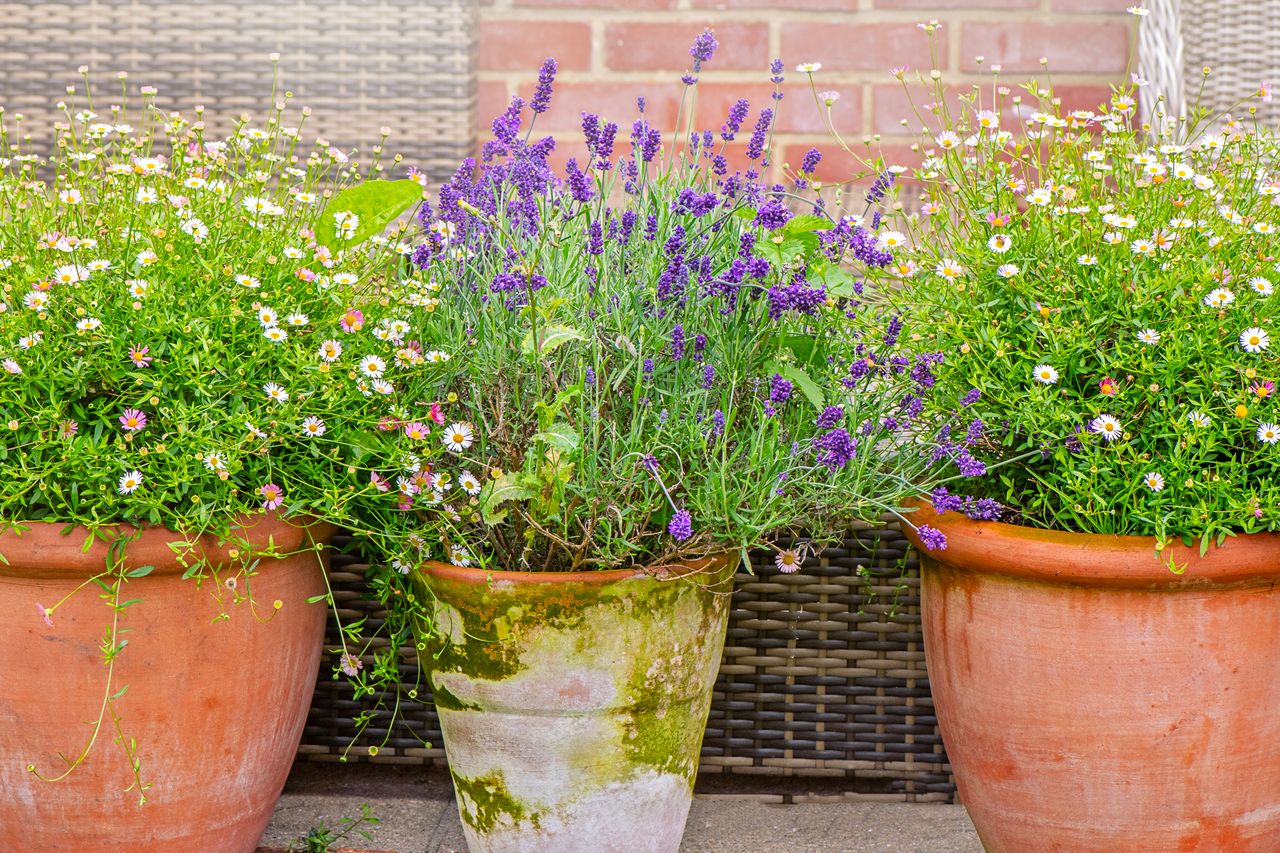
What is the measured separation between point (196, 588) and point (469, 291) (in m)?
0.53

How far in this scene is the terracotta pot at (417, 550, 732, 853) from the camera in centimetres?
161

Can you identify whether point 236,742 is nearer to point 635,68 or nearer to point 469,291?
point 469,291

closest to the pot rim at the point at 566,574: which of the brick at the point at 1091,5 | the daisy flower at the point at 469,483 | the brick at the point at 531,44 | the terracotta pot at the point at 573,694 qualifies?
the terracotta pot at the point at 573,694

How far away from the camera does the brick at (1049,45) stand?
2.57m

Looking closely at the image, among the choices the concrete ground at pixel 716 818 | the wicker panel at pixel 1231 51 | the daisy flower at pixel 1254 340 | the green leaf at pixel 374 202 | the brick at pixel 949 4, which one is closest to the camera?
the daisy flower at pixel 1254 340

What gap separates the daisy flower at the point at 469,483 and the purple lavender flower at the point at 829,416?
17.0 inches

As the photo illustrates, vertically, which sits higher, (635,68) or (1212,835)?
(635,68)

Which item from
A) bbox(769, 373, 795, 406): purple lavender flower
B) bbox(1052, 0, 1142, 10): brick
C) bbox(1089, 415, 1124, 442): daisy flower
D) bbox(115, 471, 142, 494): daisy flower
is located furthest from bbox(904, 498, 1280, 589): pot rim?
bbox(1052, 0, 1142, 10): brick

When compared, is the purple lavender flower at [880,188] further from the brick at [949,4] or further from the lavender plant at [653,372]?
the brick at [949,4]

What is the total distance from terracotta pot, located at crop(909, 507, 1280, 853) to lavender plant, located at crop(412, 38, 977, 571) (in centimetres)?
21

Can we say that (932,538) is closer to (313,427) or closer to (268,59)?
(313,427)

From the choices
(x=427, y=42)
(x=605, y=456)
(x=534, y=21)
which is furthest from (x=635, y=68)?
(x=605, y=456)

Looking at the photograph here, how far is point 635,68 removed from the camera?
2605 mm

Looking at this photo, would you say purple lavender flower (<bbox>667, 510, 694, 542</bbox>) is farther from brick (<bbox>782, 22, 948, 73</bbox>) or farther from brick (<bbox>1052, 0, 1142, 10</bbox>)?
brick (<bbox>1052, 0, 1142, 10</bbox>)
